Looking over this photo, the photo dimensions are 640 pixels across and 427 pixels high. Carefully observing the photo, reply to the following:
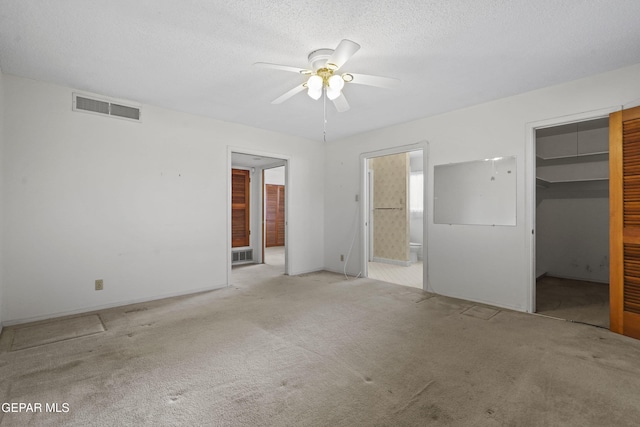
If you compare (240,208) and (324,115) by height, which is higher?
(324,115)

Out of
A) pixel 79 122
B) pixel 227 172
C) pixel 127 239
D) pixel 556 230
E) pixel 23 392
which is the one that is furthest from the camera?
pixel 556 230

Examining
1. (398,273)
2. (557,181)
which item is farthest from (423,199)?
(557,181)

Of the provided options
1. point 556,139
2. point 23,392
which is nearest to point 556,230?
point 556,139

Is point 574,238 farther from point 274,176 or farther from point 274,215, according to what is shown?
point 274,176

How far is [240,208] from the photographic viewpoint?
22.7 ft

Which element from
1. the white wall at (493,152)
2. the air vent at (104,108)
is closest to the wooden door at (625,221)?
the white wall at (493,152)

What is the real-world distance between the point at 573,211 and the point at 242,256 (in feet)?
20.7

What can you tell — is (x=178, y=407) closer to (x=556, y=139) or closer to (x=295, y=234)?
(x=295, y=234)

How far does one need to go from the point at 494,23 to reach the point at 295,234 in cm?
411

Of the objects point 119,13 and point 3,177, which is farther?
point 3,177

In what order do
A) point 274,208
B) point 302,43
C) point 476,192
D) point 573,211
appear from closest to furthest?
point 302,43
point 476,192
point 573,211
point 274,208

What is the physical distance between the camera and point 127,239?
3.67 m

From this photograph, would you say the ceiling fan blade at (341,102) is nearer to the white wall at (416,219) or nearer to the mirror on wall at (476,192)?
the mirror on wall at (476,192)

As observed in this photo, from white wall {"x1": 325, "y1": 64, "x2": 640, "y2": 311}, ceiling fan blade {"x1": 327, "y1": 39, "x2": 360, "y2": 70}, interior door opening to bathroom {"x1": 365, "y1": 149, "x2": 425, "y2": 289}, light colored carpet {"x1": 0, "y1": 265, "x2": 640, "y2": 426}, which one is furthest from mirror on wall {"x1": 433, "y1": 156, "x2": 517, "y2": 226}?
ceiling fan blade {"x1": 327, "y1": 39, "x2": 360, "y2": 70}
